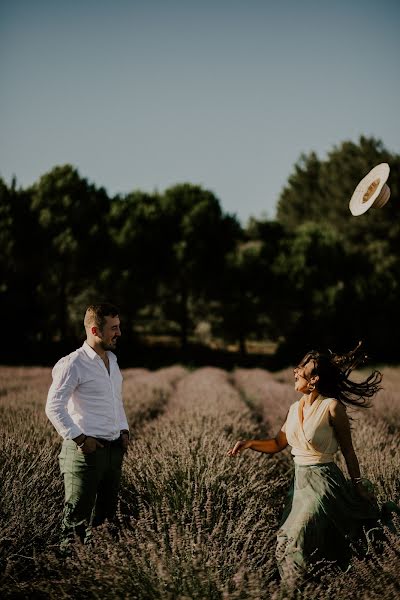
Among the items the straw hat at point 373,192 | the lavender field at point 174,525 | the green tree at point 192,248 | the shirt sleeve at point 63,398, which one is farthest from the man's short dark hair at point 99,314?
the green tree at point 192,248

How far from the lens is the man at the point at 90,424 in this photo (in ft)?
8.75

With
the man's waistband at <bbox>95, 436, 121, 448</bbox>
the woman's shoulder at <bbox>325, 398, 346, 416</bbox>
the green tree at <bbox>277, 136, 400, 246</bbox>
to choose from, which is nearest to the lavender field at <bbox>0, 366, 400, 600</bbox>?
the man's waistband at <bbox>95, 436, 121, 448</bbox>

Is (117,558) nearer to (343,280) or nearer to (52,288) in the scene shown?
(52,288)

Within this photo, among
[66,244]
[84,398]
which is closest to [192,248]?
[66,244]

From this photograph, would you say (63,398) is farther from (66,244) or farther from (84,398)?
(66,244)

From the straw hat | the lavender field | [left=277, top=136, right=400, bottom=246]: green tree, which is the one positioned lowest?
the lavender field

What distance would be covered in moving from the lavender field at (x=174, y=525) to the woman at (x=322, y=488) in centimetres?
12

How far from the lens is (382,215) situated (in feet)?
105

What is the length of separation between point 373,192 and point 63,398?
106 inches

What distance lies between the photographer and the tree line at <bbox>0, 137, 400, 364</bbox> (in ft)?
76.8

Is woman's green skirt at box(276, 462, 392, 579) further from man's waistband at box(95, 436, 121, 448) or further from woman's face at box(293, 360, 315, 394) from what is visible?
man's waistband at box(95, 436, 121, 448)

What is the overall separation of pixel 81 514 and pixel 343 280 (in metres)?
26.1

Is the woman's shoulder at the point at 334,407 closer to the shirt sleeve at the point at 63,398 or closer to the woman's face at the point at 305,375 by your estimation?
the woman's face at the point at 305,375

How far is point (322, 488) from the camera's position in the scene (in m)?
2.58
